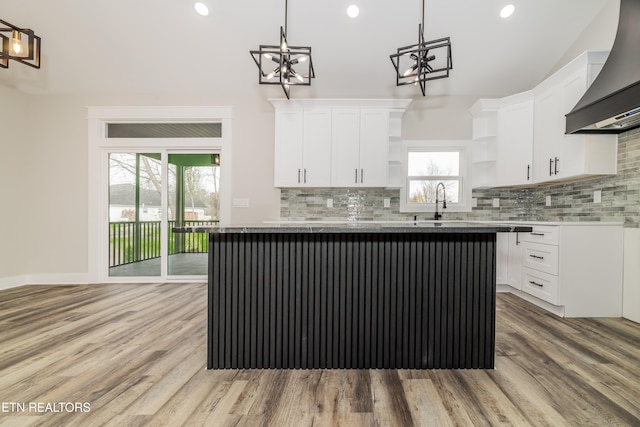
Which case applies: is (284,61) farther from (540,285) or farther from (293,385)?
(540,285)

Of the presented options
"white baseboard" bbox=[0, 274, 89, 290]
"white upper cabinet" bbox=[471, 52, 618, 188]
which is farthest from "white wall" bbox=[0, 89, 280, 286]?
"white upper cabinet" bbox=[471, 52, 618, 188]

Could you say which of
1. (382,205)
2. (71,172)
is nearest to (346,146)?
(382,205)

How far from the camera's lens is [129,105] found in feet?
14.5

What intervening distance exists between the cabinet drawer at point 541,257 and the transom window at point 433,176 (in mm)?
1124

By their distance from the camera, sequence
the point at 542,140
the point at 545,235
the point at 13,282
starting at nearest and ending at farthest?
the point at 545,235 < the point at 542,140 < the point at 13,282

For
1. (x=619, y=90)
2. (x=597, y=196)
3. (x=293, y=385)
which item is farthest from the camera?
(x=597, y=196)

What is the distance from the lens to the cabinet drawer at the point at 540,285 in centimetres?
312

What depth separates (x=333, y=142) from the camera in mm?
4121

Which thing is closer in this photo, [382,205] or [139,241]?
[382,205]

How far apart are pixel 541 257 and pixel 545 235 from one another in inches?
9.8

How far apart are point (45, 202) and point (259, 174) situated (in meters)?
3.07

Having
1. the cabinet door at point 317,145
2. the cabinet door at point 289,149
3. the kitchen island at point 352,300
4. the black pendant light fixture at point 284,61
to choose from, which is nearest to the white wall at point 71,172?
the cabinet door at point 289,149

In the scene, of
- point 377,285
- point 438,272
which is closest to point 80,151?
point 377,285

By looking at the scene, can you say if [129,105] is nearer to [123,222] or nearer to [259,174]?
[123,222]
